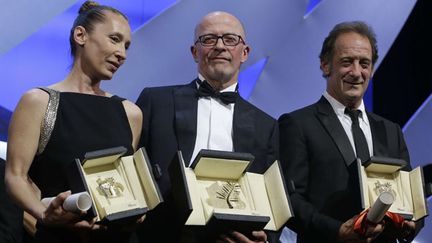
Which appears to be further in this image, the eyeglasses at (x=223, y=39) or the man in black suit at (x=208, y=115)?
the eyeglasses at (x=223, y=39)

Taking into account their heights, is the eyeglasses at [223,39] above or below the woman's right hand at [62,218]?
above

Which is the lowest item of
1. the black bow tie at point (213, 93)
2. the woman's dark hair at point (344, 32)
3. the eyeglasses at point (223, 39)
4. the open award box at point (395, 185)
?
the open award box at point (395, 185)

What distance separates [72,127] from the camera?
2.52 metres

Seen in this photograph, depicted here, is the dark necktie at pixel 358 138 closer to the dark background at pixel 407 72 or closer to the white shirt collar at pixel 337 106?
the white shirt collar at pixel 337 106

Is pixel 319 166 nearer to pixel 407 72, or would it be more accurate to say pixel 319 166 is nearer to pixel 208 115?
pixel 208 115

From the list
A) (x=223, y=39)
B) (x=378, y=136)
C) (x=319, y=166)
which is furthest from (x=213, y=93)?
(x=378, y=136)

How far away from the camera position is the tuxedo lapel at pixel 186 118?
285 centimetres

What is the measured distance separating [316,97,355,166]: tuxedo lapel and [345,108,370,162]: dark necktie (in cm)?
3

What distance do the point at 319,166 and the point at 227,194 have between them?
23.5 inches

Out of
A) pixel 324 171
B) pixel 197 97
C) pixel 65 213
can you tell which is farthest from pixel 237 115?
pixel 65 213

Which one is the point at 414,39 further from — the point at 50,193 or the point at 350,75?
the point at 50,193

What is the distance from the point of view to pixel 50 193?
2467mm

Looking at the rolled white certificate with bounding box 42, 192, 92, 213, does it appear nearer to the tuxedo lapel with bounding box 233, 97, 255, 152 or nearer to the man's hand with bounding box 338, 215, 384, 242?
the tuxedo lapel with bounding box 233, 97, 255, 152

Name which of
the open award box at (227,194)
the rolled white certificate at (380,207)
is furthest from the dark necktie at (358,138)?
the open award box at (227,194)
